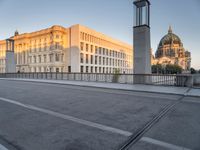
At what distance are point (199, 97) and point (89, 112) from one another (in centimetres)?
601

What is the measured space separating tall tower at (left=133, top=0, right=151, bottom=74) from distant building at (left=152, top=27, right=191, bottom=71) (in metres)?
99.2

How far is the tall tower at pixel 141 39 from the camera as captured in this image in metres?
12.1

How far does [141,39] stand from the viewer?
12250mm

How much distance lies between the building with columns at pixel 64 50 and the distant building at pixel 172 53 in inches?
Result: 2349

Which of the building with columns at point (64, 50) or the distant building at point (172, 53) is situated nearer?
the building with columns at point (64, 50)

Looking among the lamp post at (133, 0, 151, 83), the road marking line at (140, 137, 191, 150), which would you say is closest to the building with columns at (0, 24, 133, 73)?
the lamp post at (133, 0, 151, 83)

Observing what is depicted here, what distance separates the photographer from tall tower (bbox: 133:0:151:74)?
1212cm

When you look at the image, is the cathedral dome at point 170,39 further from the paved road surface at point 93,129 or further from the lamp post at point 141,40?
the paved road surface at point 93,129

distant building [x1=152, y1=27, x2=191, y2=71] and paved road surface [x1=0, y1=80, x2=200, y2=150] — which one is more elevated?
distant building [x1=152, y1=27, x2=191, y2=71]

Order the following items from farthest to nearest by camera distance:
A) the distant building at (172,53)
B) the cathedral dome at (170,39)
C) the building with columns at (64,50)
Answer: the cathedral dome at (170,39), the distant building at (172,53), the building with columns at (64,50)

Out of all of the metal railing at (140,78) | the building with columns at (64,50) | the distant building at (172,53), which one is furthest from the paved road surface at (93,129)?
the distant building at (172,53)

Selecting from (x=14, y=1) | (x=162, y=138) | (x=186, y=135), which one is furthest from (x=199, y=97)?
(x=14, y=1)

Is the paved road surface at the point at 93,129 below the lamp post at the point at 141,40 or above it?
below

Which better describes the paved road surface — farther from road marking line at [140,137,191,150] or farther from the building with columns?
the building with columns
